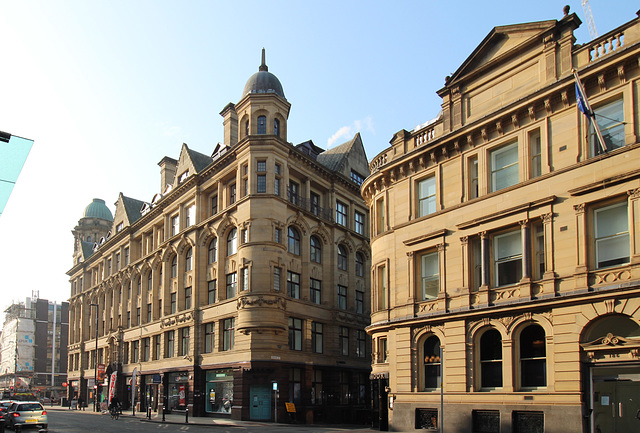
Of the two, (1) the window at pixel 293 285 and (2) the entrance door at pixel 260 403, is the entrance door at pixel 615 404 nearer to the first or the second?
(2) the entrance door at pixel 260 403

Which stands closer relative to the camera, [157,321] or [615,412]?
[615,412]

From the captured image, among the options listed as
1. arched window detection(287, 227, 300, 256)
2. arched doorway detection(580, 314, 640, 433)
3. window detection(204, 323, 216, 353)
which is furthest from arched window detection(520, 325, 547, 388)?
window detection(204, 323, 216, 353)

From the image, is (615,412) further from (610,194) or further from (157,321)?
(157,321)

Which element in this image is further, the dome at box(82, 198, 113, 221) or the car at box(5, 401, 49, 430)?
the dome at box(82, 198, 113, 221)

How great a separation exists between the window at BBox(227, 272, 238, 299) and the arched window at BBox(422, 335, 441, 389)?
65.5 ft

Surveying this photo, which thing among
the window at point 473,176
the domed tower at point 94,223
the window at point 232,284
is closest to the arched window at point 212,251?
the window at point 232,284

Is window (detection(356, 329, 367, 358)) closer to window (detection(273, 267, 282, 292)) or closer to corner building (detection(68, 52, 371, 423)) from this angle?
corner building (detection(68, 52, 371, 423))

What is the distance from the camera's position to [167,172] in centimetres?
6288

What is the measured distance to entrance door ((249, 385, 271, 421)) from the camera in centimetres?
4038

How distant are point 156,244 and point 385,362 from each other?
114ft

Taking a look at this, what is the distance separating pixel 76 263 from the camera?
8938cm

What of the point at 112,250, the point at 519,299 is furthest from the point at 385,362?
the point at 112,250

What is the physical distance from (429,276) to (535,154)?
741 cm

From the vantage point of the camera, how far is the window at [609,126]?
20.9 m
